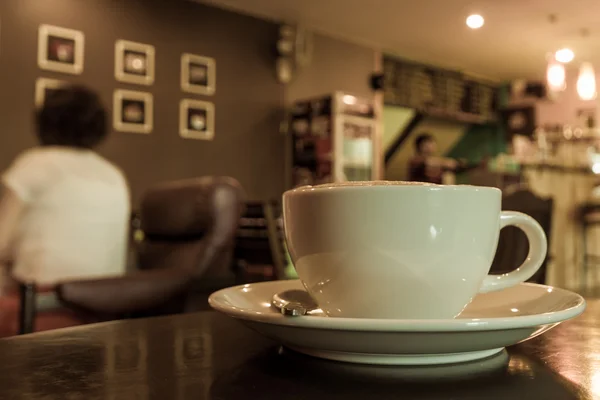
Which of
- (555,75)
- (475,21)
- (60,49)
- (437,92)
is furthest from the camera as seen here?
(437,92)

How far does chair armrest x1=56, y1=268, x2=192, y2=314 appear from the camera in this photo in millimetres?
1475

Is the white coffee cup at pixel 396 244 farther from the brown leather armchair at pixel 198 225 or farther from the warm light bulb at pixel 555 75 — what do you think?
the warm light bulb at pixel 555 75

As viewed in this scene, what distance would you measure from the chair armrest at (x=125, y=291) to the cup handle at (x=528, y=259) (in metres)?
1.21

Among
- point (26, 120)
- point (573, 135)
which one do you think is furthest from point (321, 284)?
point (573, 135)

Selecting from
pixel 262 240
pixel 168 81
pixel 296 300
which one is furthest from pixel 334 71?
pixel 296 300

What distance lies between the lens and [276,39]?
5.69m

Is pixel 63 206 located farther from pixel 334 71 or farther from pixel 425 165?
pixel 425 165

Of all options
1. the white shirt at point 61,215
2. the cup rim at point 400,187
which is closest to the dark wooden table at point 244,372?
the cup rim at point 400,187

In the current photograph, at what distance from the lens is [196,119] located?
16.8 ft

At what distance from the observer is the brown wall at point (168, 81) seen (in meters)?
4.16

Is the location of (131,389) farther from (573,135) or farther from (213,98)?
(573,135)

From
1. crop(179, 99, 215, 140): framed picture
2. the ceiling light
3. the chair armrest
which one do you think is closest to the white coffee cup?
the chair armrest

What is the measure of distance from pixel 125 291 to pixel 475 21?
16.4ft

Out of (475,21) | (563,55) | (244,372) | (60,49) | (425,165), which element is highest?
(475,21)
